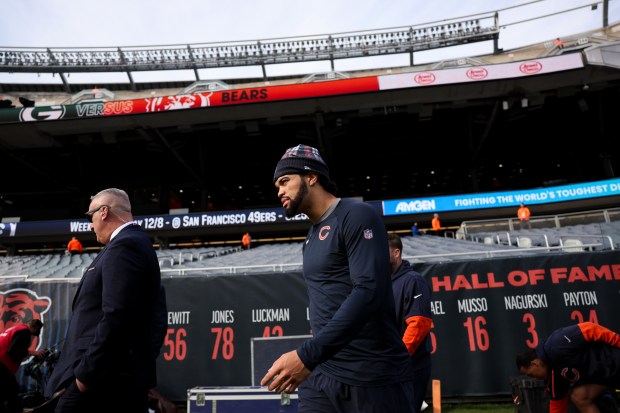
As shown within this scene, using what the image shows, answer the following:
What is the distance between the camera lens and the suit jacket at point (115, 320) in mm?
2160

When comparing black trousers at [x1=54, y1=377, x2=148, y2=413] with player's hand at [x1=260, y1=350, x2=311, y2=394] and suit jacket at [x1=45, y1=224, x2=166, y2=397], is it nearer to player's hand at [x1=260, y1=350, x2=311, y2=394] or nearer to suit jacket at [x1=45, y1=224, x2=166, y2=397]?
suit jacket at [x1=45, y1=224, x2=166, y2=397]

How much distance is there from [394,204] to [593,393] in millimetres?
18405

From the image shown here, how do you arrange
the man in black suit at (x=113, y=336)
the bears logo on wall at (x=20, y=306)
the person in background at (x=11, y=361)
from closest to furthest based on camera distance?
the man in black suit at (x=113, y=336), the person in background at (x=11, y=361), the bears logo on wall at (x=20, y=306)

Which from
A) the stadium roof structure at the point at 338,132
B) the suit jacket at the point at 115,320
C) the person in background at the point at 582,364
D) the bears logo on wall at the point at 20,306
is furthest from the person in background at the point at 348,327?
the stadium roof structure at the point at 338,132

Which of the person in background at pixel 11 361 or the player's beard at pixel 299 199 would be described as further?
the person in background at pixel 11 361

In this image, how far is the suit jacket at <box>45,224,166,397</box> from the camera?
2160 millimetres

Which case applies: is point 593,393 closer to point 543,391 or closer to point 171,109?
point 543,391

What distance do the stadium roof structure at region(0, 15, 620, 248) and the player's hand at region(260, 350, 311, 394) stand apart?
20040 mm

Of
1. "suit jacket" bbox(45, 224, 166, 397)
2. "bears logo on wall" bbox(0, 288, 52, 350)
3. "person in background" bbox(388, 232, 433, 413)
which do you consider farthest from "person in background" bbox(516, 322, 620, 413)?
"bears logo on wall" bbox(0, 288, 52, 350)

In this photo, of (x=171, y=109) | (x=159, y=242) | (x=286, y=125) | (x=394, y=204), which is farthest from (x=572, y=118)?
(x=159, y=242)

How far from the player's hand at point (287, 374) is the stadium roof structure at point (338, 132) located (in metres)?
20.0

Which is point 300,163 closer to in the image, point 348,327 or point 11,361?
point 348,327

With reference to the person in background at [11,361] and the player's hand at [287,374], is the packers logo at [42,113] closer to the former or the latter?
the person in background at [11,361]

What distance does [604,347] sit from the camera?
389 centimetres
